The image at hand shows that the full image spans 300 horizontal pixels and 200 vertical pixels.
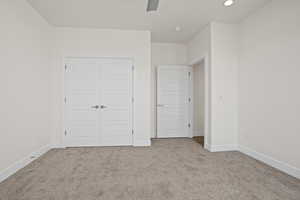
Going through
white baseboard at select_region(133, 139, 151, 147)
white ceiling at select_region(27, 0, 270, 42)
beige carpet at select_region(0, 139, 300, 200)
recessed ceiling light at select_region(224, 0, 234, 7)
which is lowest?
beige carpet at select_region(0, 139, 300, 200)

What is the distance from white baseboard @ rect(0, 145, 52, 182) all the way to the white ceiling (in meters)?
2.71

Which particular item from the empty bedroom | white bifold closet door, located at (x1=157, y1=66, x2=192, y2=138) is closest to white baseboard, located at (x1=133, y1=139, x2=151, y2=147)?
the empty bedroom

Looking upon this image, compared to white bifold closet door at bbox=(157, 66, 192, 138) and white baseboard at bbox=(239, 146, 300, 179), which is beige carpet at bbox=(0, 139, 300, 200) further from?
white bifold closet door at bbox=(157, 66, 192, 138)

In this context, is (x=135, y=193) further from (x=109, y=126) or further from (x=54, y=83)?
(x=54, y=83)

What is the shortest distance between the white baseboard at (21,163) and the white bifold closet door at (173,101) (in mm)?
2812

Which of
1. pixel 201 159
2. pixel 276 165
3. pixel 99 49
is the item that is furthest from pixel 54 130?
pixel 276 165

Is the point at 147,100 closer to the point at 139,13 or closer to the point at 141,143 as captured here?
the point at 141,143

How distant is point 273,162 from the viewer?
8.13 feet

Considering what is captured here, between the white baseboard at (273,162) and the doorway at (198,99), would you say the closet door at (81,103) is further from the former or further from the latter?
the white baseboard at (273,162)

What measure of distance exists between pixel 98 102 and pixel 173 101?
2.11 m

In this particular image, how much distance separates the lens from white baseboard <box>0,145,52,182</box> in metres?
2.09

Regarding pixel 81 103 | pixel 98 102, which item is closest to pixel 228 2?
pixel 98 102

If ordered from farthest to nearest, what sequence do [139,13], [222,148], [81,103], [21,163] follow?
[81,103] → [222,148] → [139,13] → [21,163]

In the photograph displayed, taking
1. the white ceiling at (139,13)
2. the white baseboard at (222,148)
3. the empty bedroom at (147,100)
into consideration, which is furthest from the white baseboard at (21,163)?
the white baseboard at (222,148)
